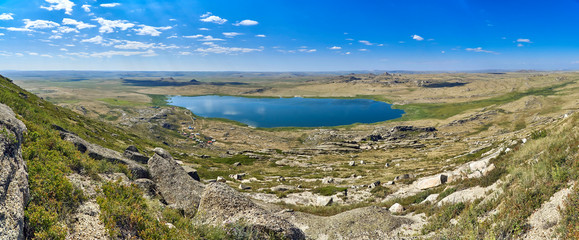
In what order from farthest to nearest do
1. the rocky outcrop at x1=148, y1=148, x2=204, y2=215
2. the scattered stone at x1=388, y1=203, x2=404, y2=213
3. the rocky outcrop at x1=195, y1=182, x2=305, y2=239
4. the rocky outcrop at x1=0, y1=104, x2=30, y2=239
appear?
the scattered stone at x1=388, y1=203, x2=404, y2=213 → the rocky outcrop at x1=148, y1=148, x2=204, y2=215 → the rocky outcrop at x1=195, y1=182, x2=305, y2=239 → the rocky outcrop at x1=0, y1=104, x2=30, y2=239

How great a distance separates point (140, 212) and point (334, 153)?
257 feet

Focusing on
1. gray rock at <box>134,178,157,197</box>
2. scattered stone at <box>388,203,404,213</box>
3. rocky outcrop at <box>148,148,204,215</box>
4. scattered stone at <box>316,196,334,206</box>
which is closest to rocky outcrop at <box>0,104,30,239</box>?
gray rock at <box>134,178,157,197</box>

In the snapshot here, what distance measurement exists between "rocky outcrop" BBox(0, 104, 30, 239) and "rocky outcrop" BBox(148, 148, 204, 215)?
7134 mm

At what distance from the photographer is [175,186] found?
16.5 meters

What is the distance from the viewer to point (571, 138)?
13992 mm

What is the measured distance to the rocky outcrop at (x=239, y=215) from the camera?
11.3 metres

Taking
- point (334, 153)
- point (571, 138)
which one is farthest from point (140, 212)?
point (334, 153)

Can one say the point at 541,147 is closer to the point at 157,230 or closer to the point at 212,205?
the point at 212,205

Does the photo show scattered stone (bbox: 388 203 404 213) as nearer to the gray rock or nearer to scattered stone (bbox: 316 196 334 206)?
scattered stone (bbox: 316 196 334 206)

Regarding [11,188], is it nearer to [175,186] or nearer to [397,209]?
[175,186]

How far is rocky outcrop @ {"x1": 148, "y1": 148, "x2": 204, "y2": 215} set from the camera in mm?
15023

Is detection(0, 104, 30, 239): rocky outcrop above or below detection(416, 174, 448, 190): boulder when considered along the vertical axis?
above

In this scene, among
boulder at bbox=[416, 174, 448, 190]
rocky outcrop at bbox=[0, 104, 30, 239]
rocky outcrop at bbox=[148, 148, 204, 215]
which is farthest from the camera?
boulder at bbox=[416, 174, 448, 190]

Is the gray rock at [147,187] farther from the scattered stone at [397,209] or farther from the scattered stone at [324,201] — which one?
the scattered stone at [397,209]
